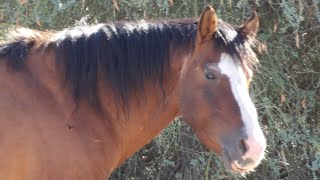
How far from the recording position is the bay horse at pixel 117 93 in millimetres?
2613

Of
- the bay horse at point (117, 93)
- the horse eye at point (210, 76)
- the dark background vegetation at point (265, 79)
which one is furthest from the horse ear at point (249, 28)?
the dark background vegetation at point (265, 79)

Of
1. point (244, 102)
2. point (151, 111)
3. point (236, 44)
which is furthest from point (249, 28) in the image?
point (151, 111)

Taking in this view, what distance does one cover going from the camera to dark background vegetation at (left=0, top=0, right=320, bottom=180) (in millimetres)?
4594

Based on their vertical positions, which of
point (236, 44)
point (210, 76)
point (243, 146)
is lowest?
point (243, 146)

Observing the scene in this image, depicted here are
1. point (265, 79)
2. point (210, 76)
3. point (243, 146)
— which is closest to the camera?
point (243, 146)

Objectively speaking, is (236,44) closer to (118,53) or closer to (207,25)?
(207,25)

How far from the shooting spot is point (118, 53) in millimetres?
2857

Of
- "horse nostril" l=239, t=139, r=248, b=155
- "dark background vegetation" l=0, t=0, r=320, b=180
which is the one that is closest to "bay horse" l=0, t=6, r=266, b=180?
"horse nostril" l=239, t=139, r=248, b=155

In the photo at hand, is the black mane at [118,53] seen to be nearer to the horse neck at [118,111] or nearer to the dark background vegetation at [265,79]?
the horse neck at [118,111]

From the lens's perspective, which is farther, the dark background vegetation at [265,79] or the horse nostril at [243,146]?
the dark background vegetation at [265,79]

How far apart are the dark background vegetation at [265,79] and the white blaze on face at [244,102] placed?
5.92 ft

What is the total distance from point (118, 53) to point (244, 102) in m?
0.68

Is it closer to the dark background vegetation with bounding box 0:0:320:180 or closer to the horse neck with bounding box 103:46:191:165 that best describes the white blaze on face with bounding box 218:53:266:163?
A: the horse neck with bounding box 103:46:191:165

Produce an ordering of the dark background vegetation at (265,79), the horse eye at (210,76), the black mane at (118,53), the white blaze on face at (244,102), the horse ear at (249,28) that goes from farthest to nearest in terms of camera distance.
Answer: the dark background vegetation at (265,79)
the horse ear at (249,28)
the black mane at (118,53)
the horse eye at (210,76)
the white blaze on face at (244,102)
